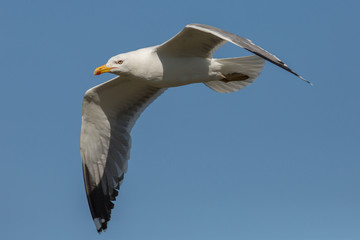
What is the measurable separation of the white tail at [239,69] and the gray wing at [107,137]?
78cm

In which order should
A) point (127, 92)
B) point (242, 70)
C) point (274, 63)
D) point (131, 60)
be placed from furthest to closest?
point (127, 92)
point (242, 70)
point (131, 60)
point (274, 63)

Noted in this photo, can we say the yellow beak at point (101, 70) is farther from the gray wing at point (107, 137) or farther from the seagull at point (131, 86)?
the gray wing at point (107, 137)

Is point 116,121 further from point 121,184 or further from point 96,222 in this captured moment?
point 96,222

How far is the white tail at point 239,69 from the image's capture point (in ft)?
21.4

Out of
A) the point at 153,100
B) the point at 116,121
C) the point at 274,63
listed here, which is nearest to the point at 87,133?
the point at 116,121

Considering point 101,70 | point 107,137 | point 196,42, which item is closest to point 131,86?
point 107,137

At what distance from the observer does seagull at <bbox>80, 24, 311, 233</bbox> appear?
6.28 metres

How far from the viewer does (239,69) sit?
6.65 metres

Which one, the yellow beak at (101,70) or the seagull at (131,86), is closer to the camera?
the seagull at (131,86)

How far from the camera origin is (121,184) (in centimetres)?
777

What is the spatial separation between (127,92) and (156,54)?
1.20m

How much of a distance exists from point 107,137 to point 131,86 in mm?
786

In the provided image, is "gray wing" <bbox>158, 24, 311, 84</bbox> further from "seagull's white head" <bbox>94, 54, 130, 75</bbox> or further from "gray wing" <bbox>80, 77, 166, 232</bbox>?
"gray wing" <bbox>80, 77, 166, 232</bbox>

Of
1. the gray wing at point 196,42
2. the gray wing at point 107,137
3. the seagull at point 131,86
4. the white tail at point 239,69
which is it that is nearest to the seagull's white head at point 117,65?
the seagull at point 131,86
